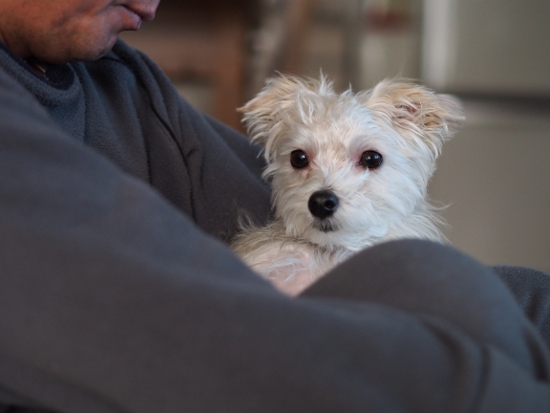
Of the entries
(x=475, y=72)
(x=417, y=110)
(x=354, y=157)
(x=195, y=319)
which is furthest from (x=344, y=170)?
(x=475, y=72)

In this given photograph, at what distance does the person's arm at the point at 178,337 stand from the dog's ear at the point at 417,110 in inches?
28.8

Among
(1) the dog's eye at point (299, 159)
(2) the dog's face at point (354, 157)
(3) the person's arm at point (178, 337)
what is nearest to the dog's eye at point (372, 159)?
(2) the dog's face at point (354, 157)

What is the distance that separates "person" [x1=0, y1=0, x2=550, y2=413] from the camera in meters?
0.57

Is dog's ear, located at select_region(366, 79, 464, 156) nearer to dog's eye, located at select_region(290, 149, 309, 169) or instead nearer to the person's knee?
dog's eye, located at select_region(290, 149, 309, 169)

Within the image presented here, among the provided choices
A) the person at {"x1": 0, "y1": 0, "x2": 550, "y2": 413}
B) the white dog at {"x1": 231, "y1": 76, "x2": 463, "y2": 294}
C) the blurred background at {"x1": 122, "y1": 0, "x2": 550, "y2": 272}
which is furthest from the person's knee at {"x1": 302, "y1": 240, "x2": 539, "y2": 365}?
the blurred background at {"x1": 122, "y1": 0, "x2": 550, "y2": 272}

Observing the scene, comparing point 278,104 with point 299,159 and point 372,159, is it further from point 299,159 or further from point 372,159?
point 372,159

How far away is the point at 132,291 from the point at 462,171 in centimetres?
279

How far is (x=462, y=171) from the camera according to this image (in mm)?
3154

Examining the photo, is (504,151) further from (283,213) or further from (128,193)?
(128,193)

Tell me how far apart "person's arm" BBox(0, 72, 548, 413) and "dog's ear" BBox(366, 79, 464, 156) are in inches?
28.8

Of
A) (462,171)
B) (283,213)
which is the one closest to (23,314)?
(283,213)

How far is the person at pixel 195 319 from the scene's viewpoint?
57cm

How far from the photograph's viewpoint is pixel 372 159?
1.27 meters

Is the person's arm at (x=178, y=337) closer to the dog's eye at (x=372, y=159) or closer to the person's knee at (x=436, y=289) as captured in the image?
the person's knee at (x=436, y=289)
